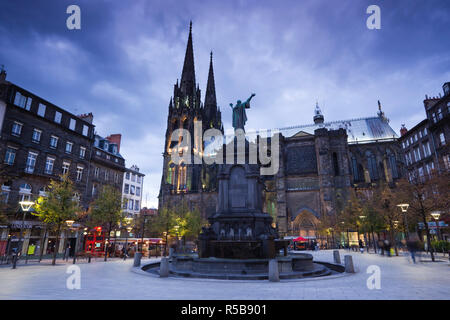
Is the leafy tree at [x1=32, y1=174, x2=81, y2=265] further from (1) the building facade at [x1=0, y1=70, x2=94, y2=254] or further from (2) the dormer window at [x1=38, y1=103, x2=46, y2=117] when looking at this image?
(2) the dormer window at [x1=38, y1=103, x2=46, y2=117]

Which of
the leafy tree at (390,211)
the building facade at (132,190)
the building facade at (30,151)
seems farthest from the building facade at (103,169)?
the leafy tree at (390,211)

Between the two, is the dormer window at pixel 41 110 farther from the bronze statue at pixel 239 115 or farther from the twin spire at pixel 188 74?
the twin spire at pixel 188 74

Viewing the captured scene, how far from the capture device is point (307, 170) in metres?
53.1

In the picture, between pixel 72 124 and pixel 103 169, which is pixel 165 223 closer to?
pixel 103 169

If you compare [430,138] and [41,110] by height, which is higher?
[41,110]

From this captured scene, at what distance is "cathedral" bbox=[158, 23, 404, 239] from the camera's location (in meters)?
48.4

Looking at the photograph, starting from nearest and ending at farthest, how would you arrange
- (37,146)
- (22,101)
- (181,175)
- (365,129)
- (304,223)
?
(22,101), (37,146), (304,223), (365,129), (181,175)

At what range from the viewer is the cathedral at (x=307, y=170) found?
159 feet

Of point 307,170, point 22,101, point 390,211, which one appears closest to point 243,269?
point 390,211

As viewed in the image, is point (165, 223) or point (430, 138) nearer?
point (430, 138)

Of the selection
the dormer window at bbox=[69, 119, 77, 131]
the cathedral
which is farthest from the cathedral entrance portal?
the dormer window at bbox=[69, 119, 77, 131]
